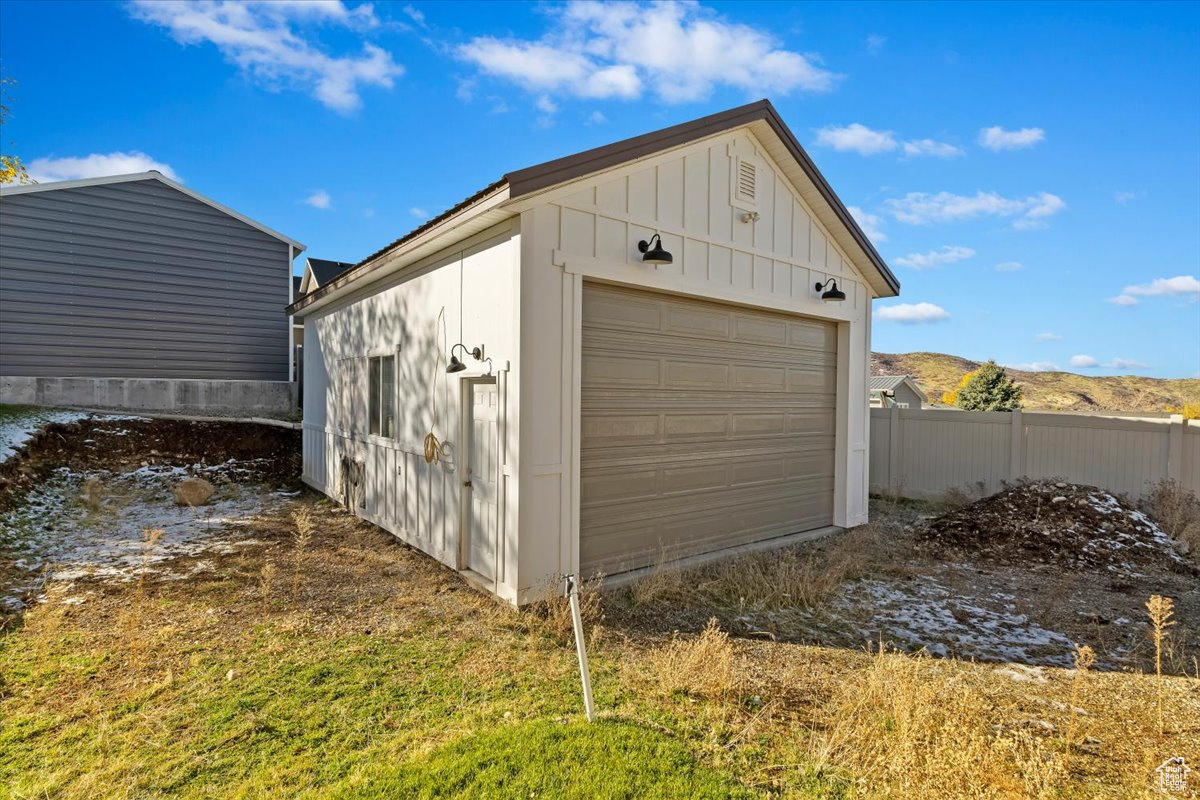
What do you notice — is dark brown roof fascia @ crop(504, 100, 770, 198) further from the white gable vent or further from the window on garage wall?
the window on garage wall

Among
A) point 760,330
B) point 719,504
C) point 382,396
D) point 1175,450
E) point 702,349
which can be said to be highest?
point 760,330

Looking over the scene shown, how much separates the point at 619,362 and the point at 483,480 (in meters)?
1.77

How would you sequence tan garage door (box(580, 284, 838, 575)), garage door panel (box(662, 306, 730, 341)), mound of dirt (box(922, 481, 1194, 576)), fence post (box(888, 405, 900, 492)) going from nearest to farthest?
tan garage door (box(580, 284, 838, 575)) < garage door panel (box(662, 306, 730, 341)) < mound of dirt (box(922, 481, 1194, 576)) < fence post (box(888, 405, 900, 492))

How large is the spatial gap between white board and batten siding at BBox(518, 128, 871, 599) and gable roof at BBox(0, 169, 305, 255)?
14.0 m

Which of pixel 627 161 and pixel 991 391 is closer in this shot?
pixel 627 161

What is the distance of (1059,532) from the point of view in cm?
737

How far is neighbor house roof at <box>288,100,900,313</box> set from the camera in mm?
4711

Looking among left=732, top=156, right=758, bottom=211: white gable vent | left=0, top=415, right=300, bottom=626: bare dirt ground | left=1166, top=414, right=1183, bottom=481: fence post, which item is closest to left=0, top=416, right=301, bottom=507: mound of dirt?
left=0, top=415, right=300, bottom=626: bare dirt ground

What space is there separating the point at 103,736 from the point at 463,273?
4.31 m

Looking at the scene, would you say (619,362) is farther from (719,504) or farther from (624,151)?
(719,504)

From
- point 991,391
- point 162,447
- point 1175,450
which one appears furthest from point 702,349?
point 991,391

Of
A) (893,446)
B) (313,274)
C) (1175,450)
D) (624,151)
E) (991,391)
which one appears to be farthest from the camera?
(991,391)

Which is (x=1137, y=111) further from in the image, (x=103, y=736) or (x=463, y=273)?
(x=103, y=736)

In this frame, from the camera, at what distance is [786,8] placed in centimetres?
744
